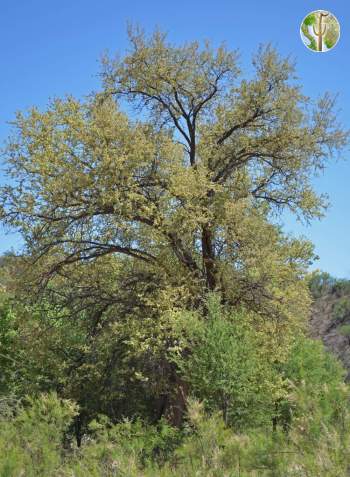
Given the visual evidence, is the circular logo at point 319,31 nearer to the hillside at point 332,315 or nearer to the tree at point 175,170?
the tree at point 175,170

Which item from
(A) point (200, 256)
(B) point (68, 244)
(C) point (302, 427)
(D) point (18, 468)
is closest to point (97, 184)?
(B) point (68, 244)

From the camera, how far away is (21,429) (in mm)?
13008

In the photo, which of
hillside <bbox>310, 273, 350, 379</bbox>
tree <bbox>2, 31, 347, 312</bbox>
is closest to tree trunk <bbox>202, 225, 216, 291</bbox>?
tree <bbox>2, 31, 347, 312</bbox>

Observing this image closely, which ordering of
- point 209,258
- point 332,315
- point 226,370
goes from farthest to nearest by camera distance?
point 332,315 < point 209,258 < point 226,370

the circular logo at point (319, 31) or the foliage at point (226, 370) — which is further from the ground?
the circular logo at point (319, 31)

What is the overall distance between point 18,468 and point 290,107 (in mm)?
19176

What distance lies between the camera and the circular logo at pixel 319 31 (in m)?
22.6

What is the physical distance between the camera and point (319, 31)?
22953 millimetres

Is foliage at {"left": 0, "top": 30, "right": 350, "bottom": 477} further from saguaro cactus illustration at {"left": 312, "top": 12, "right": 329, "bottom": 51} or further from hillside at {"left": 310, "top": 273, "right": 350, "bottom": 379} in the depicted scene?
Answer: hillside at {"left": 310, "top": 273, "right": 350, "bottom": 379}

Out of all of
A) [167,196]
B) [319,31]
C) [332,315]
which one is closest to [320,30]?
[319,31]

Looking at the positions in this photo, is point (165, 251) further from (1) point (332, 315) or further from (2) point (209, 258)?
(1) point (332, 315)

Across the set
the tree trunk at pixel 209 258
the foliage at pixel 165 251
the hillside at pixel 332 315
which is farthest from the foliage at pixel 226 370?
the hillside at pixel 332 315

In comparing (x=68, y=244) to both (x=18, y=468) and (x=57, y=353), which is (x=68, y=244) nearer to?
(x=57, y=353)

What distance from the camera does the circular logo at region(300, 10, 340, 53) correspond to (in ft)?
74.3
